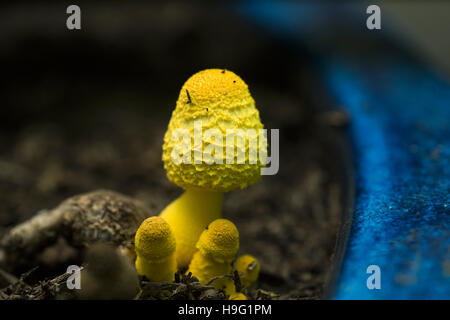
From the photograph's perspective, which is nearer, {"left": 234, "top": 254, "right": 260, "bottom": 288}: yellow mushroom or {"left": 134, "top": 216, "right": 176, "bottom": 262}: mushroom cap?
{"left": 134, "top": 216, "right": 176, "bottom": 262}: mushroom cap

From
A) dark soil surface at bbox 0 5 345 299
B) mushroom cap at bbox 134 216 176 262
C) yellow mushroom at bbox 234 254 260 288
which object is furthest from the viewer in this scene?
dark soil surface at bbox 0 5 345 299

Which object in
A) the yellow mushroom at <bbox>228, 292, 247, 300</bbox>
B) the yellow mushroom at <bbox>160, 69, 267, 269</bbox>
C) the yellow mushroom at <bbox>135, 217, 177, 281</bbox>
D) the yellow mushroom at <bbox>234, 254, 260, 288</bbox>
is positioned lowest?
the yellow mushroom at <bbox>228, 292, 247, 300</bbox>

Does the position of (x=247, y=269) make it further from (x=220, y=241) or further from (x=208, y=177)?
(x=208, y=177)

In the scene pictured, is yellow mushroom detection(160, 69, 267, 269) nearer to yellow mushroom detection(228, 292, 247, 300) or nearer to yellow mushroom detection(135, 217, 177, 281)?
yellow mushroom detection(135, 217, 177, 281)

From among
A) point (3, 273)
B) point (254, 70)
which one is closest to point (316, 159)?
point (254, 70)

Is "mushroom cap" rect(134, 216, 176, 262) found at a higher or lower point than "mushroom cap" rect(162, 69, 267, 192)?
lower

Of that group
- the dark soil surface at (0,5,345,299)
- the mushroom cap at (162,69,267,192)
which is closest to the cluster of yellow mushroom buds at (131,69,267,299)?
the mushroom cap at (162,69,267,192)
